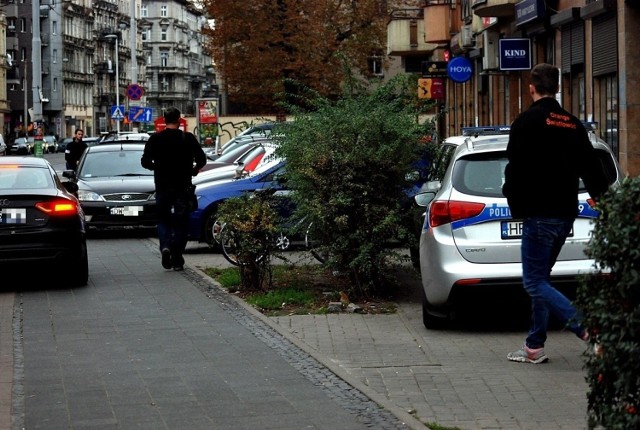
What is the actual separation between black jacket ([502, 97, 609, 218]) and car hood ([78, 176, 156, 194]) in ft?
44.5

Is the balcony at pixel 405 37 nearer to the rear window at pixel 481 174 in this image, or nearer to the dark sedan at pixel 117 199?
the dark sedan at pixel 117 199

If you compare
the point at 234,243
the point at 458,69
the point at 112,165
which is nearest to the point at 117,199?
the point at 112,165

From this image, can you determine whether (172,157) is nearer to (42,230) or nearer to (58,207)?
(58,207)

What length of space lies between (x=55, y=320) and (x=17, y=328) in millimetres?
501

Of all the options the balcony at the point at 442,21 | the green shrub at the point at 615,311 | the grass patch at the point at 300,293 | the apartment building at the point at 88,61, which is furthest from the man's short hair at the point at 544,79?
the apartment building at the point at 88,61

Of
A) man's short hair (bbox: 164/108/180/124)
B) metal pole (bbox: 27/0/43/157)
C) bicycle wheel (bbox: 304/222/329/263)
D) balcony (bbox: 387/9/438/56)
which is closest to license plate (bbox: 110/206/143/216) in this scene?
man's short hair (bbox: 164/108/180/124)

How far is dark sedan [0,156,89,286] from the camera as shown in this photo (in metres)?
14.2

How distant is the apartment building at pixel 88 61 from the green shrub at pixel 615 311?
98807 millimetres

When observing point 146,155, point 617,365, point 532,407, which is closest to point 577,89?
point 146,155

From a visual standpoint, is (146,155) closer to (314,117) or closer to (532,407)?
(314,117)

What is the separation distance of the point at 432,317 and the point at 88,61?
139 m

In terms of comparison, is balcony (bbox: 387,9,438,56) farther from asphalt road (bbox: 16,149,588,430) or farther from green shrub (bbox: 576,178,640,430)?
green shrub (bbox: 576,178,640,430)

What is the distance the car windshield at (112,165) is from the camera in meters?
23.2

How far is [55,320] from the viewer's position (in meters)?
12.0
